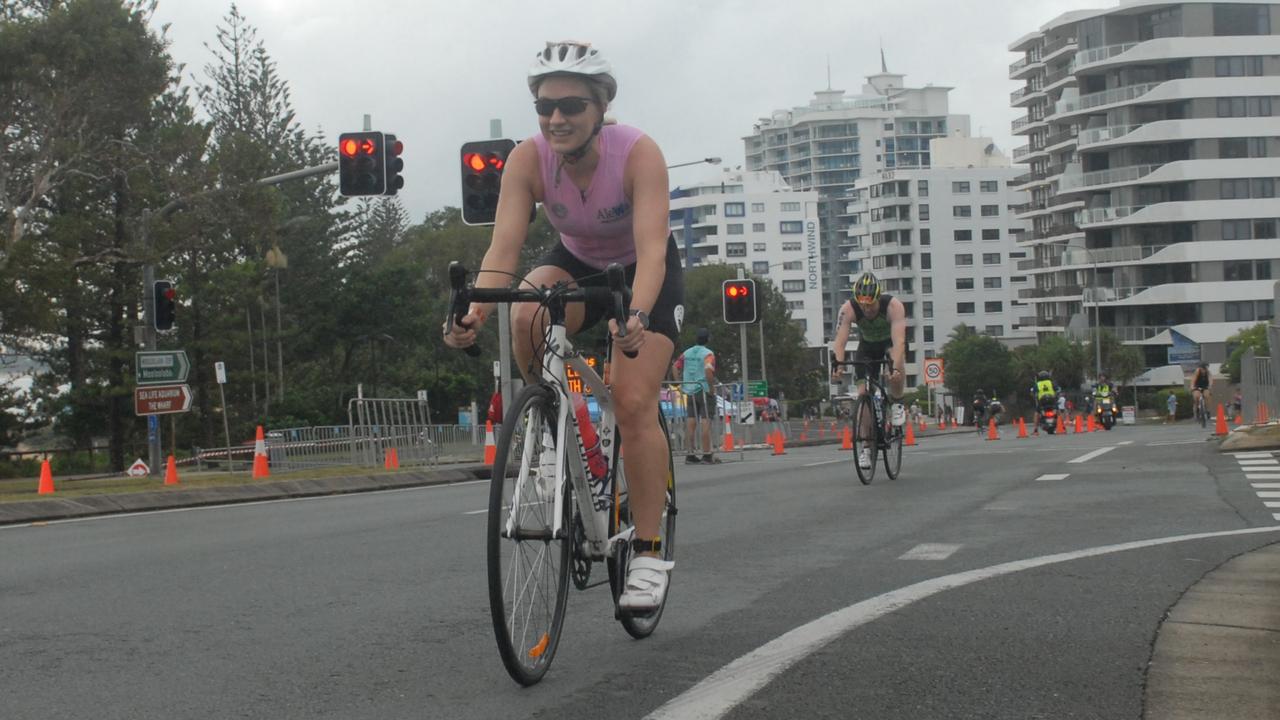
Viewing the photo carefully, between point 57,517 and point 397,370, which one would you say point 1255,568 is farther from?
point 397,370

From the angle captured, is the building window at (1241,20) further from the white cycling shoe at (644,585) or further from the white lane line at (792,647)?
the white cycling shoe at (644,585)

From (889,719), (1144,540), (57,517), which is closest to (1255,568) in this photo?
(1144,540)

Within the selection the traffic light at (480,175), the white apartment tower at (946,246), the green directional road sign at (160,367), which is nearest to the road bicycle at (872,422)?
the traffic light at (480,175)

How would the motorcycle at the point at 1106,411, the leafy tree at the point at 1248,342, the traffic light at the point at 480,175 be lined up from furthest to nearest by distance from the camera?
the leafy tree at the point at 1248,342 < the motorcycle at the point at 1106,411 < the traffic light at the point at 480,175

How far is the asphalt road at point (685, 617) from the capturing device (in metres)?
4.48

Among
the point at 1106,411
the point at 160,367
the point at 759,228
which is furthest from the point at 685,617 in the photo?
the point at 759,228

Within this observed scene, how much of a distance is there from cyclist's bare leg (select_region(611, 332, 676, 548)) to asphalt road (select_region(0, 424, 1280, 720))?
471mm

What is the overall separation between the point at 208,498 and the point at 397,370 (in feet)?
219

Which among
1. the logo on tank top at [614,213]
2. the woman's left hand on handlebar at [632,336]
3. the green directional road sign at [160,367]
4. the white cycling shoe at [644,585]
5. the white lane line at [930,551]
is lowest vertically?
the white lane line at [930,551]

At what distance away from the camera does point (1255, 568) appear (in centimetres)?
700

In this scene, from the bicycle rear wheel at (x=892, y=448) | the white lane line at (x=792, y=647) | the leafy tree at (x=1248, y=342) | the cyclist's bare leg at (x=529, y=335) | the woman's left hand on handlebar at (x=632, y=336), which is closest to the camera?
the white lane line at (x=792, y=647)

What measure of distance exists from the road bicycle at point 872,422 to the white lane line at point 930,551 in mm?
4678

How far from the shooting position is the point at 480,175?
60.6 feet

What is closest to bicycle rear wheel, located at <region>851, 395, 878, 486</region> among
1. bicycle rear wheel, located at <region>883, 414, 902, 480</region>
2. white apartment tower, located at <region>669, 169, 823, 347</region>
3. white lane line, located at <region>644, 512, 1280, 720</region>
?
bicycle rear wheel, located at <region>883, 414, 902, 480</region>
